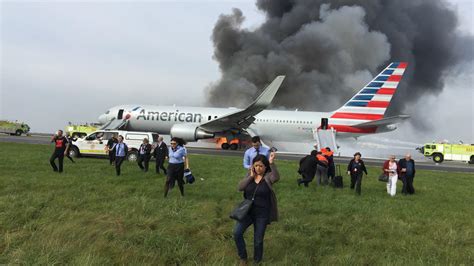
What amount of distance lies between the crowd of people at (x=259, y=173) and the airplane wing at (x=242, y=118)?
1250 centimetres

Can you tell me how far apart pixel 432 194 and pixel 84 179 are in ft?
40.2

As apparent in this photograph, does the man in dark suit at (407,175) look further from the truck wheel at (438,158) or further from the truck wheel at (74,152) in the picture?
the truck wheel at (438,158)

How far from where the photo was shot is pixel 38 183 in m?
11.2

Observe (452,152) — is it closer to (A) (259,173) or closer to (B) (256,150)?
(B) (256,150)

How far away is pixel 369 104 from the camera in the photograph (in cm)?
3378

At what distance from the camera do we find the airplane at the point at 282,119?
33062 millimetres

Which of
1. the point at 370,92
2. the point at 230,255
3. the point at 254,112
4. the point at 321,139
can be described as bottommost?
the point at 230,255

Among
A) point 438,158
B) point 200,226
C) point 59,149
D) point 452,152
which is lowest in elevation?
point 200,226

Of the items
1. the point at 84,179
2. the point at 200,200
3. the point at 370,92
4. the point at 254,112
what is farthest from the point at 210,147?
the point at 200,200

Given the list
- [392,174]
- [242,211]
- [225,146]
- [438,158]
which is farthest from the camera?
[438,158]

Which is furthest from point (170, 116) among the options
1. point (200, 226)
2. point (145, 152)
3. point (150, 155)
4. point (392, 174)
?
point (200, 226)

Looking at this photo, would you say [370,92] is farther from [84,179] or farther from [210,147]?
[84,179]

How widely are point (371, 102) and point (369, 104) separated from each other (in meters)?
0.25

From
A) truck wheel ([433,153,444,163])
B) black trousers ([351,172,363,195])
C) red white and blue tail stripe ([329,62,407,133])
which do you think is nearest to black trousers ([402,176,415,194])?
black trousers ([351,172,363,195])
